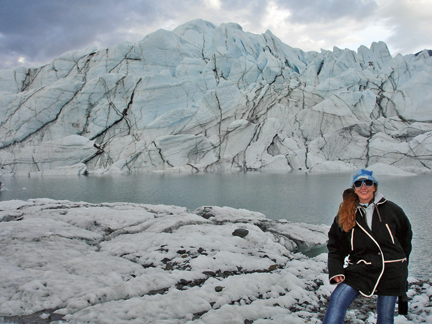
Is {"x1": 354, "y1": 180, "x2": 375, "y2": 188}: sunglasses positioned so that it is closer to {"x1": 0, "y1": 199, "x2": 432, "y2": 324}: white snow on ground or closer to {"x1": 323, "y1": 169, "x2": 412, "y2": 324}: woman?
{"x1": 323, "y1": 169, "x2": 412, "y2": 324}: woman

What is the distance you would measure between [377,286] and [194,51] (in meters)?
38.4

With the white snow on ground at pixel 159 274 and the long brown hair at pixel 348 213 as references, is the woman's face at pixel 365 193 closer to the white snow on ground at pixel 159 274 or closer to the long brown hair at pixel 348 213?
the long brown hair at pixel 348 213

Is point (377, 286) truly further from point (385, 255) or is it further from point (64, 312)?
point (64, 312)

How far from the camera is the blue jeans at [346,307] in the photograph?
171cm

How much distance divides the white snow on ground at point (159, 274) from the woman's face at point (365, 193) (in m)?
1.34

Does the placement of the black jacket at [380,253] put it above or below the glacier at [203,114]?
below

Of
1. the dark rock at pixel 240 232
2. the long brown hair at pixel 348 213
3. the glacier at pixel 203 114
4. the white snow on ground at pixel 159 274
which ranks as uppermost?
the glacier at pixel 203 114

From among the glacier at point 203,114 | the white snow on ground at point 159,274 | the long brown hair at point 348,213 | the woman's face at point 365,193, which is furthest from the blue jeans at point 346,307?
the glacier at point 203,114

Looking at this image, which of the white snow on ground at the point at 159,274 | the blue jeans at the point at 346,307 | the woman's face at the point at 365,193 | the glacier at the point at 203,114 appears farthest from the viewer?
the glacier at the point at 203,114

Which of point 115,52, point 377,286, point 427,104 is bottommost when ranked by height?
point 377,286

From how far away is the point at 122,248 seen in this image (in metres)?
4.27

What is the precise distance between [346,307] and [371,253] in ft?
1.17

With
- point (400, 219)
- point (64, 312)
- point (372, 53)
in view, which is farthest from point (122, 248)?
point (372, 53)

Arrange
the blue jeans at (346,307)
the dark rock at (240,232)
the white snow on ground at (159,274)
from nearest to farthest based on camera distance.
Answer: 1. the blue jeans at (346,307)
2. the white snow on ground at (159,274)
3. the dark rock at (240,232)
